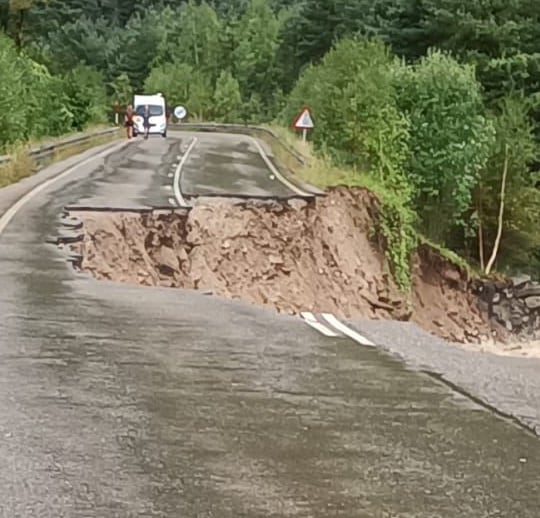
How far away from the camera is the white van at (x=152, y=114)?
66.2m

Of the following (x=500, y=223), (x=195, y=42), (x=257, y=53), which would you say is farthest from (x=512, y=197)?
(x=195, y=42)

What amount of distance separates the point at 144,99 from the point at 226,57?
65.1 meters

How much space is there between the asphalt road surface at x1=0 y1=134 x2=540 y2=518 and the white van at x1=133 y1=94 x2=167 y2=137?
53337 mm

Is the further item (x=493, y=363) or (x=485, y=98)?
(x=485, y=98)

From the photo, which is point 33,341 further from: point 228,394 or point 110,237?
point 110,237

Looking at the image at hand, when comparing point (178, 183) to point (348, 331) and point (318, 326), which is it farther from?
point (348, 331)

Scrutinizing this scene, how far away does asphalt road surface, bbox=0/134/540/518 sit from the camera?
611 centimetres

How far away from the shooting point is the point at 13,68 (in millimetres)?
37062

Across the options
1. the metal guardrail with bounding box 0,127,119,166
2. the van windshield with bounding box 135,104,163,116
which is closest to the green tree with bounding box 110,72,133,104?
the van windshield with bounding box 135,104,163,116

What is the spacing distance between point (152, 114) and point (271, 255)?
4329 cm

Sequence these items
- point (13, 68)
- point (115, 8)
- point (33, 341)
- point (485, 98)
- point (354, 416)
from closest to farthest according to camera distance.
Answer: point (354, 416)
point (33, 341)
point (13, 68)
point (485, 98)
point (115, 8)

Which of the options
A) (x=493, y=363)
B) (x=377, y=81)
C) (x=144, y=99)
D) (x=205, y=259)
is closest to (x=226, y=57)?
(x=144, y=99)

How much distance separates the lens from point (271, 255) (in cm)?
2488

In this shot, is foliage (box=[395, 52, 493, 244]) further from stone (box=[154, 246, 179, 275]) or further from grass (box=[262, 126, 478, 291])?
stone (box=[154, 246, 179, 275])
